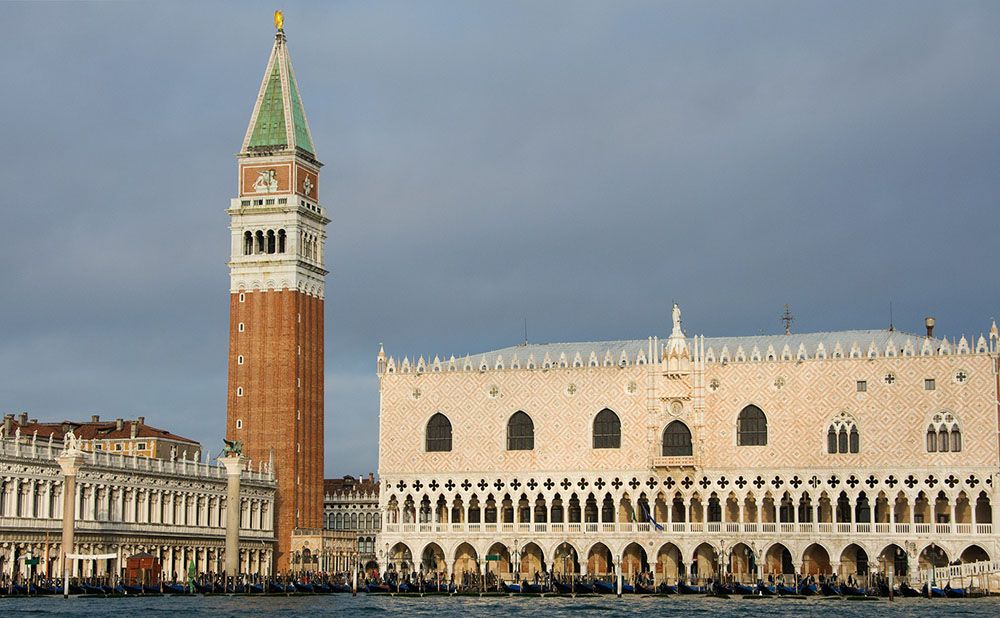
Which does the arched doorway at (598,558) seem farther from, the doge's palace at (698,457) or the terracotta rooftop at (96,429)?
the terracotta rooftop at (96,429)

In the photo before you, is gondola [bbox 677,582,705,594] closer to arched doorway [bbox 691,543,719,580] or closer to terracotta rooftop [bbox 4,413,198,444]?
arched doorway [bbox 691,543,719,580]

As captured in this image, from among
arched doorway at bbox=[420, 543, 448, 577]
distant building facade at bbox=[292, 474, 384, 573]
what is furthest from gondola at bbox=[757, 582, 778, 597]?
distant building facade at bbox=[292, 474, 384, 573]

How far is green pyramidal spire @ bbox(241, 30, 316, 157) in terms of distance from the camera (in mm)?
88875

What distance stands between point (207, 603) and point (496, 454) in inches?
694

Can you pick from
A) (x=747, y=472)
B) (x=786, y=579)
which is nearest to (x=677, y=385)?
(x=747, y=472)

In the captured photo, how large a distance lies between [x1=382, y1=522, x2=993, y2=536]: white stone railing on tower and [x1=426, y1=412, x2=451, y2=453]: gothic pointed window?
3.47 meters

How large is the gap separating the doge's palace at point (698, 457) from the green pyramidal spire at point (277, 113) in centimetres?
1681

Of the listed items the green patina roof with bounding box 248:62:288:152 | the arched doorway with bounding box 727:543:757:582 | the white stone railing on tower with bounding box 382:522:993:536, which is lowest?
the arched doorway with bounding box 727:543:757:582

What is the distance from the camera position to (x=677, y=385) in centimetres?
7212

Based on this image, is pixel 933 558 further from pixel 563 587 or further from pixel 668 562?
pixel 563 587

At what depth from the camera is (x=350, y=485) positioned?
12019cm

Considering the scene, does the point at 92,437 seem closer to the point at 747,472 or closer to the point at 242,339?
the point at 242,339

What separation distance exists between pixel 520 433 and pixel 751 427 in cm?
1048

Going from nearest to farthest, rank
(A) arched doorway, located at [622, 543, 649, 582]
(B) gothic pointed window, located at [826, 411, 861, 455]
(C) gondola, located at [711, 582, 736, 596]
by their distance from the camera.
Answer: (C) gondola, located at [711, 582, 736, 596] < (B) gothic pointed window, located at [826, 411, 861, 455] < (A) arched doorway, located at [622, 543, 649, 582]
